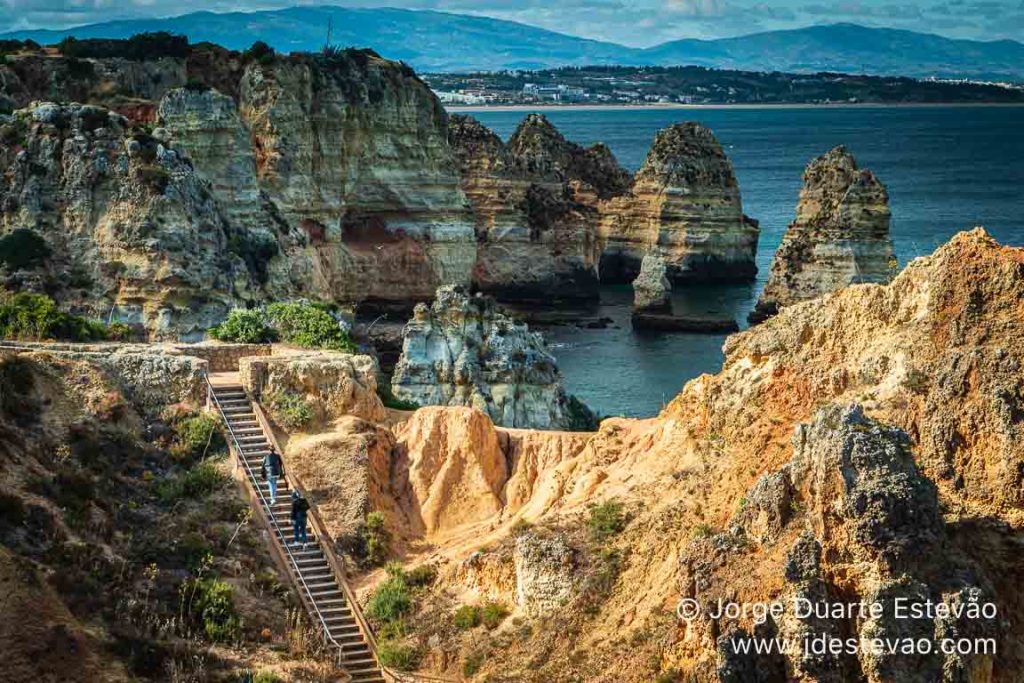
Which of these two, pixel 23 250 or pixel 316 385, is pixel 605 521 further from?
pixel 23 250

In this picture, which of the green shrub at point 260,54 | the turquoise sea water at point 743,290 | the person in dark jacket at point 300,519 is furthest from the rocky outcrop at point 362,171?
the person in dark jacket at point 300,519

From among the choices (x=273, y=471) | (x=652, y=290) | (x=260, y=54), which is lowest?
(x=652, y=290)

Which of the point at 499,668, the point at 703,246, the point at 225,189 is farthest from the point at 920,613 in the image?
the point at 703,246

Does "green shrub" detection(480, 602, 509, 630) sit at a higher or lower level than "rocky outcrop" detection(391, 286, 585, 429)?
higher

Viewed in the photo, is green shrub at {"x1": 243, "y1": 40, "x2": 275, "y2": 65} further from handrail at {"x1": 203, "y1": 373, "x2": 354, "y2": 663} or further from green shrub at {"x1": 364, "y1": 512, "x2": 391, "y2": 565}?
green shrub at {"x1": 364, "y1": 512, "x2": 391, "y2": 565}

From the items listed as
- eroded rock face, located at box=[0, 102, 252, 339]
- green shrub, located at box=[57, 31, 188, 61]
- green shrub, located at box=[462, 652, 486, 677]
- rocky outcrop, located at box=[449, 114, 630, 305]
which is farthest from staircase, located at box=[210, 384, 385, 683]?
rocky outcrop, located at box=[449, 114, 630, 305]

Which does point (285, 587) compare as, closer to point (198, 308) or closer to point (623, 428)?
point (623, 428)

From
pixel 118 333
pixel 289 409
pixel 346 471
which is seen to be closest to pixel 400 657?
pixel 346 471
